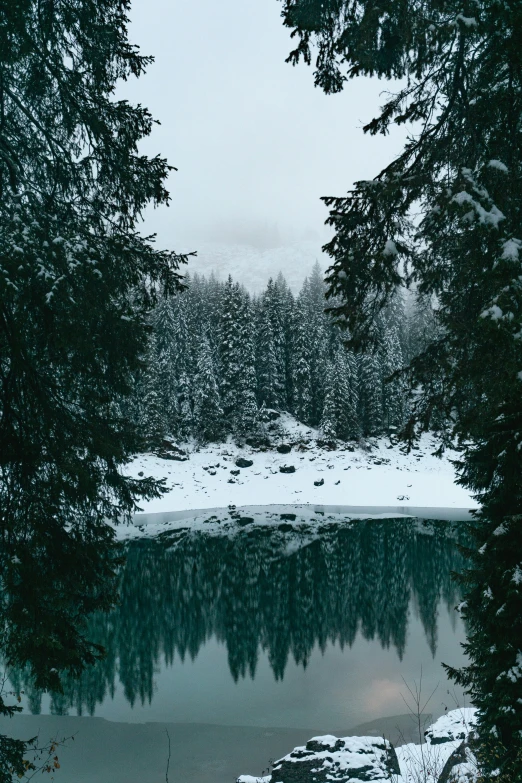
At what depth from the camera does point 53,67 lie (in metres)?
6.24

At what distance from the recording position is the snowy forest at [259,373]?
174ft

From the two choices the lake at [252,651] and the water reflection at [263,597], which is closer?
the lake at [252,651]

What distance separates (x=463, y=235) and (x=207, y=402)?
48.1 m

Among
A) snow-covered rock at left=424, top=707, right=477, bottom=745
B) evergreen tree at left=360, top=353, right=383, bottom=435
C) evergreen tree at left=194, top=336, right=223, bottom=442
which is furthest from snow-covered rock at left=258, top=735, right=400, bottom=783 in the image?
Answer: evergreen tree at left=360, top=353, right=383, bottom=435

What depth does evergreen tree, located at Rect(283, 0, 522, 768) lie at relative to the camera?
14.9 ft

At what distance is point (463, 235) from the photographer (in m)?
5.22

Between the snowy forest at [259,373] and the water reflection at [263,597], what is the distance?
17.2 meters

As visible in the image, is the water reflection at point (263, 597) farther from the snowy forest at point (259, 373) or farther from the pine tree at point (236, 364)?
the pine tree at point (236, 364)

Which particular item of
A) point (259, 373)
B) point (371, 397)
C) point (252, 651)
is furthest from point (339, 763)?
point (259, 373)

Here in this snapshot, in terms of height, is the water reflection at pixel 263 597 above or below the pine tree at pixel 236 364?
below

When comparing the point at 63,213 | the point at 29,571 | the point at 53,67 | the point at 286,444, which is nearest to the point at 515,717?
the point at 29,571

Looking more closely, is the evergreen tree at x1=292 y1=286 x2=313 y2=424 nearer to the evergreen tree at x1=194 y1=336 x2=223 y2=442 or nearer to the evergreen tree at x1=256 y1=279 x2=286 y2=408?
the evergreen tree at x1=256 y1=279 x2=286 y2=408

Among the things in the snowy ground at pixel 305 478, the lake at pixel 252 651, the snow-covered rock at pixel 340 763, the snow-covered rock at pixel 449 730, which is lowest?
the lake at pixel 252 651

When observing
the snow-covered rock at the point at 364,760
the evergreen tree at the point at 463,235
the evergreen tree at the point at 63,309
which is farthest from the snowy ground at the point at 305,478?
the evergreen tree at the point at 463,235
